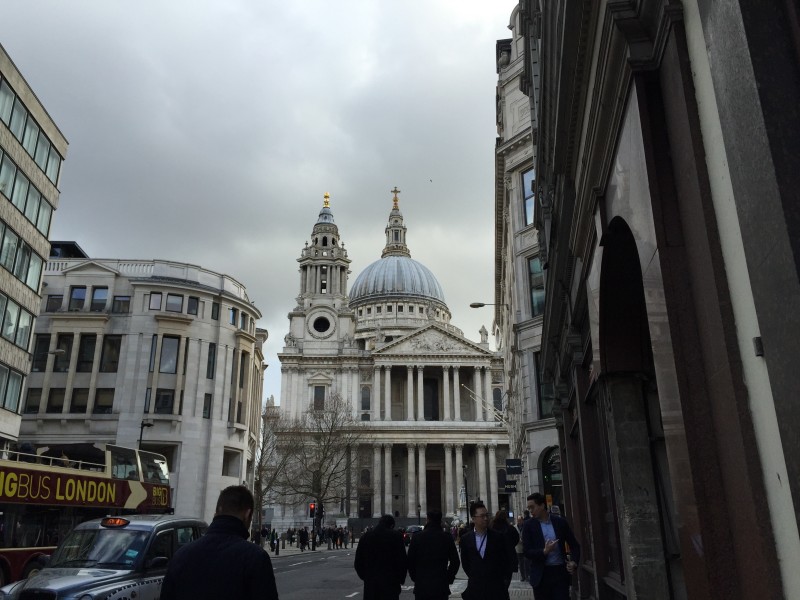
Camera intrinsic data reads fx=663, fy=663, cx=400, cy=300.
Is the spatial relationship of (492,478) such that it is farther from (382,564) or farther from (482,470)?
(382,564)

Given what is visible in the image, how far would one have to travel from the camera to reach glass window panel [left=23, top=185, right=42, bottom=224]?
3041 centimetres

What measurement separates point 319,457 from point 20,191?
4202 cm

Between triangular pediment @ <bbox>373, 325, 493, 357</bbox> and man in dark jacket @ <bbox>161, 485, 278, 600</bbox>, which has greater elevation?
triangular pediment @ <bbox>373, 325, 493, 357</bbox>

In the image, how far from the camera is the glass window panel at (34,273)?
3083 cm

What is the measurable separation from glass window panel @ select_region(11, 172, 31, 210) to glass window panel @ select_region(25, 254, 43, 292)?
9.04 feet

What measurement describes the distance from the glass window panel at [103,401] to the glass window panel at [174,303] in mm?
7148

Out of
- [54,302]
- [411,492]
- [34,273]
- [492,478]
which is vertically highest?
[54,302]

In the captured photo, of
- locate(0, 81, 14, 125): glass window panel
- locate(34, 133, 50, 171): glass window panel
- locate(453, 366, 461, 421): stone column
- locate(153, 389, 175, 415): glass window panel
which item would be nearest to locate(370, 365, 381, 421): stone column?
locate(453, 366, 461, 421): stone column

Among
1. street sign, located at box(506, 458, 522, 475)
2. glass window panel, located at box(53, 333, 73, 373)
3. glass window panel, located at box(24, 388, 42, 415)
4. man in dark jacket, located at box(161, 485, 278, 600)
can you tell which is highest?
glass window panel, located at box(53, 333, 73, 373)

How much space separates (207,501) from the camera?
46.8 m

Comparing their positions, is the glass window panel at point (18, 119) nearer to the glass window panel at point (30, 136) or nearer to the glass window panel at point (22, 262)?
the glass window panel at point (30, 136)

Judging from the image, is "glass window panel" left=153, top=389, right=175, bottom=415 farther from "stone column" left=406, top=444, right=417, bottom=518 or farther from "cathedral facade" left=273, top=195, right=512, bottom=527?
"stone column" left=406, top=444, right=417, bottom=518

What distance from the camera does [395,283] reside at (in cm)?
12300

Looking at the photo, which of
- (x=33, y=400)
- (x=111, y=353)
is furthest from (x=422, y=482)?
(x=33, y=400)
